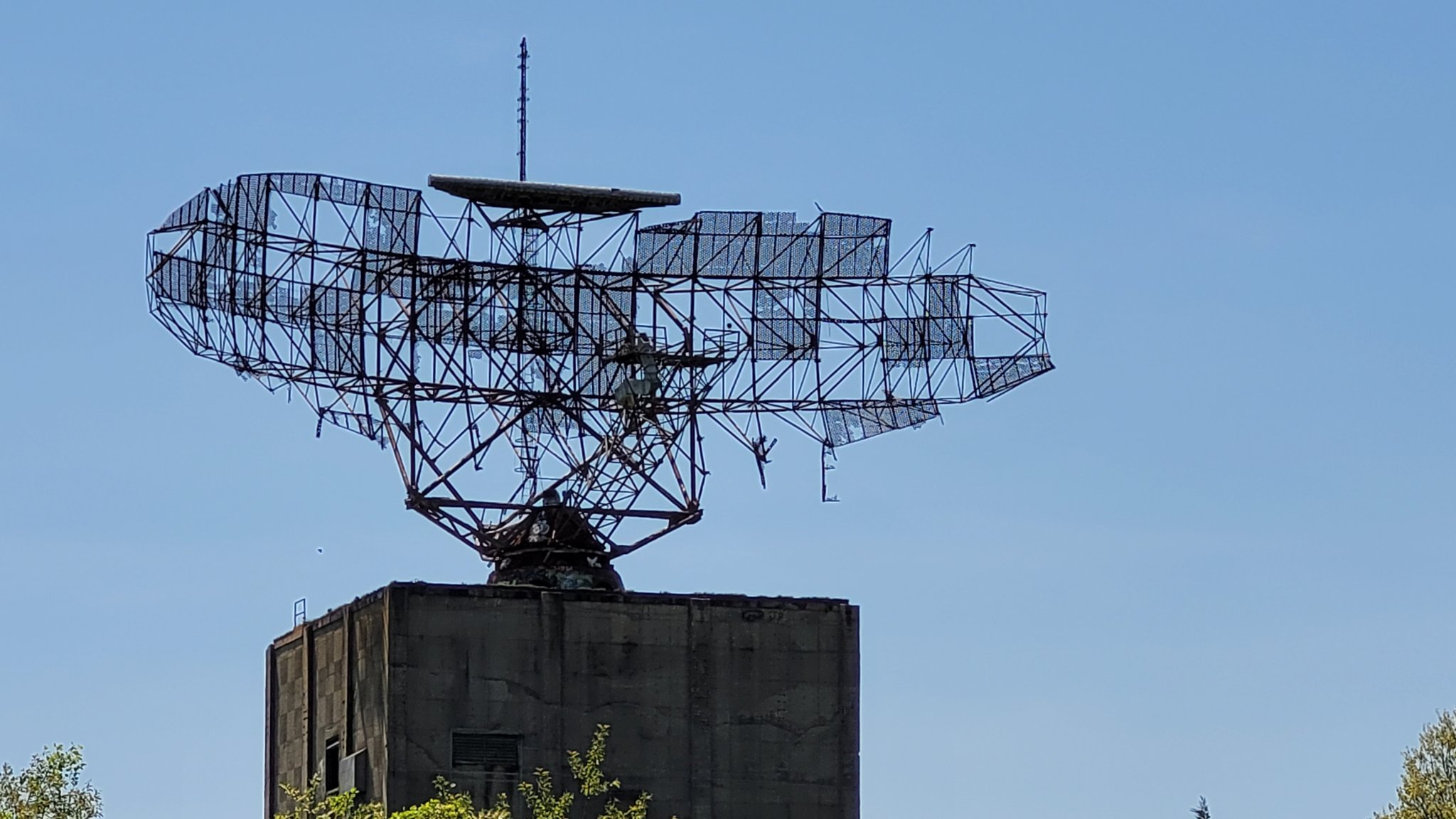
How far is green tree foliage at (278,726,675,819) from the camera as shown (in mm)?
94562

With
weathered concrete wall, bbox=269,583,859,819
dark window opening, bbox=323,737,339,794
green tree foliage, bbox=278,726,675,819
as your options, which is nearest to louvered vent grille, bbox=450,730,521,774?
weathered concrete wall, bbox=269,583,859,819

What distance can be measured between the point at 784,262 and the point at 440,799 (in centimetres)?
1973

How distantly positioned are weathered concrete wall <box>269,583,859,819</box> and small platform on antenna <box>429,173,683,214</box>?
1183cm

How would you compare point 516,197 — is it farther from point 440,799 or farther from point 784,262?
point 440,799

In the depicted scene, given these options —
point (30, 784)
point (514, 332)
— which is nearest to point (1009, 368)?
point (514, 332)

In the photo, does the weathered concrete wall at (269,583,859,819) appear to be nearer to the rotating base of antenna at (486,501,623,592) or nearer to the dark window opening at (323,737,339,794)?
the dark window opening at (323,737,339,794)

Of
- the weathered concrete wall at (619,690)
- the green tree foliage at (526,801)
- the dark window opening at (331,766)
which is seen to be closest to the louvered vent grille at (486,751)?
the weathered concrete wall at (619,690)

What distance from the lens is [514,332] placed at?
118125mm

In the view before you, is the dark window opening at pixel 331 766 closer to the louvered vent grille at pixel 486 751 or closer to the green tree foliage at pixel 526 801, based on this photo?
the green tree foliage at pixel 526 801

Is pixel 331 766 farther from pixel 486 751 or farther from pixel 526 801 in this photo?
pixel 526 801

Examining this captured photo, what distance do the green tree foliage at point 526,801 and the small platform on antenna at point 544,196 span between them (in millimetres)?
15911

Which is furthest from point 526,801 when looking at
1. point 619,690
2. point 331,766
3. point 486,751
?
point 331,766

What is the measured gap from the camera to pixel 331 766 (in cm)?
12244

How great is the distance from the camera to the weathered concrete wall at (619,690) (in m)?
118
